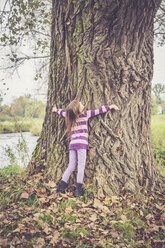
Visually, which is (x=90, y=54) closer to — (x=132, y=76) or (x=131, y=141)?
(x=132, y=76)

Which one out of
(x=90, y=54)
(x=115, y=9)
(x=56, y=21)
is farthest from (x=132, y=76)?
(x=56, y=21)

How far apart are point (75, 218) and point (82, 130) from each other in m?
1.37

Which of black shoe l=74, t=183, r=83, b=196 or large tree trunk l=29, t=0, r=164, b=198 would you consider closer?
black shoe l=74, t=183, r=83, b=196

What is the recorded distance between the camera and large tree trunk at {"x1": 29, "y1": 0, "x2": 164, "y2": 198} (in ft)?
10.3

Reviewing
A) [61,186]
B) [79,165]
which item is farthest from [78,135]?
[61,186]

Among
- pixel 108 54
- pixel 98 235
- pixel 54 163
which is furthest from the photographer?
pixel 54 163

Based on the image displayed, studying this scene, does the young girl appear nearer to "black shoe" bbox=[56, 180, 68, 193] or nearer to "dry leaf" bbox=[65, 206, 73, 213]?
"black shoe" bbox=[56, 180, 68, 193]

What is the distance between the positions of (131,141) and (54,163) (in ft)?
4.75

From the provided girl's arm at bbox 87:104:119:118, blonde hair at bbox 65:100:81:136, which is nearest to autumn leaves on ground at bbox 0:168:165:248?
blonde hair at bbox 65:100:81:136

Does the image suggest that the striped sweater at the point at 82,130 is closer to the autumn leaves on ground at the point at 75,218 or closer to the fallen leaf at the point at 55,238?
the autumn leaves on ground at the point at 75,218

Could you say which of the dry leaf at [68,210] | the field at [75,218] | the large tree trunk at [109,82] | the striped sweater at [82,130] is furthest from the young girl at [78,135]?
the dry leaf at [68,210]

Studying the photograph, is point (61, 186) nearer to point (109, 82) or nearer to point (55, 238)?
point (55, 238)

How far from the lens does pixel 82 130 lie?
328 centimetres

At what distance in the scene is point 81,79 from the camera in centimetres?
333
